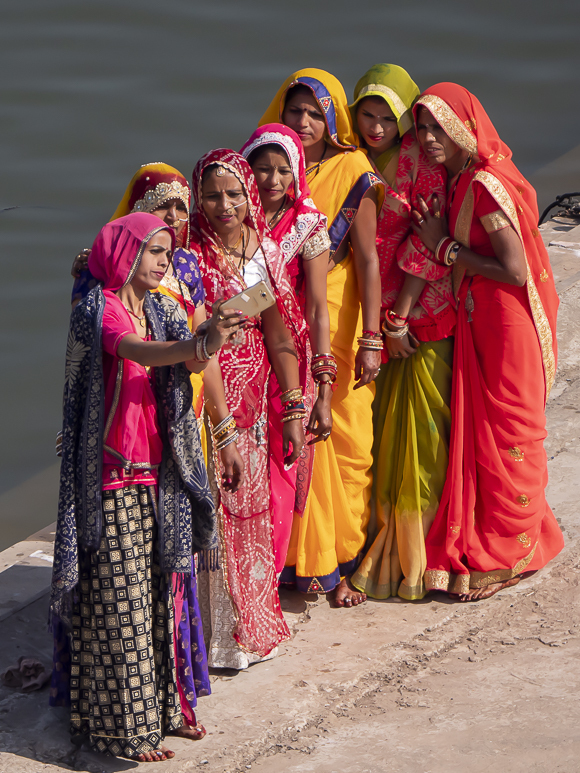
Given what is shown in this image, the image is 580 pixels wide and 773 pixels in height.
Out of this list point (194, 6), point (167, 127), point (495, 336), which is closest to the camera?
point (495, 336)

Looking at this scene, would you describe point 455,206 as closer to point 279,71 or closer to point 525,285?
point 525,285

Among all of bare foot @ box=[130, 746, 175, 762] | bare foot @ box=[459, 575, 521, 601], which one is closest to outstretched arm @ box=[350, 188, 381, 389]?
bare foot @ box=[459, 575, 521, 601]

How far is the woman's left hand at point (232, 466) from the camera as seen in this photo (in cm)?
335

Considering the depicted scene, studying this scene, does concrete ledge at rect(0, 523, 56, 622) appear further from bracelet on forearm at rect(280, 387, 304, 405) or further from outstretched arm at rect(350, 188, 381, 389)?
outstretched arm at rect(350, 188, 381, 389)

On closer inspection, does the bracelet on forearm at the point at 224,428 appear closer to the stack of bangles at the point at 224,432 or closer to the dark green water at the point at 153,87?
the stack of bangles at the point at 224,432

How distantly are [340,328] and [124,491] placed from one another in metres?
1.27

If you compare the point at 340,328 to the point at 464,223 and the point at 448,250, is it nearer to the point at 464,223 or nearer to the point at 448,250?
the point at 448,250

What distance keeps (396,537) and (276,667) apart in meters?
0.74

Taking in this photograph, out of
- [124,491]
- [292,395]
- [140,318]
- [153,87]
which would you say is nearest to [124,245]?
[140,318]

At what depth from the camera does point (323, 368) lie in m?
3.65

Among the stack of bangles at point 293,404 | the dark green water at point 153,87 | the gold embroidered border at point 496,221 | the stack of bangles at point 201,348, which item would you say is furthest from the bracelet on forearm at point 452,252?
the dark green water at point 153,87

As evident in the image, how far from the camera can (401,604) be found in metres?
4.01

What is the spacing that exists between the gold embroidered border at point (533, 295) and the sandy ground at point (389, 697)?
2.78ft

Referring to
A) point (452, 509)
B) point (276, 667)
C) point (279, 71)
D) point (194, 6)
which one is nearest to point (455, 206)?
point (452, 509)
